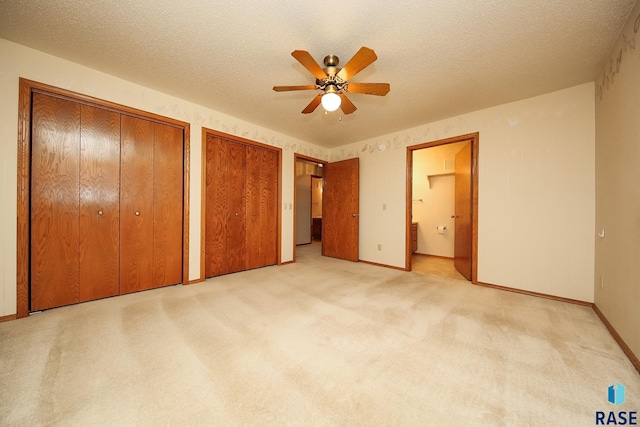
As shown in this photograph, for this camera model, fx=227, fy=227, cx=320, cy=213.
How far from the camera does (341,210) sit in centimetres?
478

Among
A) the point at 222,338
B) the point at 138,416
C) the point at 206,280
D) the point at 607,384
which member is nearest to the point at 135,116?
the point at 206,280

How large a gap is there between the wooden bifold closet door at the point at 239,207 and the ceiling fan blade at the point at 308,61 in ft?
6.94

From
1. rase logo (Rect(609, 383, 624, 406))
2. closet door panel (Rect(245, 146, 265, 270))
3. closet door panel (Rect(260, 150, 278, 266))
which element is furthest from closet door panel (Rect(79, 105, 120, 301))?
rase logo (Rect(609, 383, 624, 406))

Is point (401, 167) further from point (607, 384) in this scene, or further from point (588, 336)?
point (607, 384)

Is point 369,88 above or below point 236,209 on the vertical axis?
above

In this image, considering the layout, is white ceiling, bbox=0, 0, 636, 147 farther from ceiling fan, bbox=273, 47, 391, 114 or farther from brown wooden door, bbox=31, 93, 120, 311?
brown wooden door, bbox=31, 93, 120, 311

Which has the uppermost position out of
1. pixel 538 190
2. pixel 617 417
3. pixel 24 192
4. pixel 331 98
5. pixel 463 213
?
pixel 331 98

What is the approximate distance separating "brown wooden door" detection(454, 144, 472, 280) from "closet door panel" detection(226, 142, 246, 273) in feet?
11.3

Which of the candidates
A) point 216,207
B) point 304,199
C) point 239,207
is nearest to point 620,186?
point 239,207

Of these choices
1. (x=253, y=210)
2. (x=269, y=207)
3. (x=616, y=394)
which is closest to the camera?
(x=616, y=394)

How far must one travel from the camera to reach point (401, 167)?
3965mm

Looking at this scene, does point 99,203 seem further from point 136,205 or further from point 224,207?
point 224,207

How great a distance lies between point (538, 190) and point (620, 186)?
93cm

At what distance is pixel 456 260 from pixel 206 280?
4.12 m
